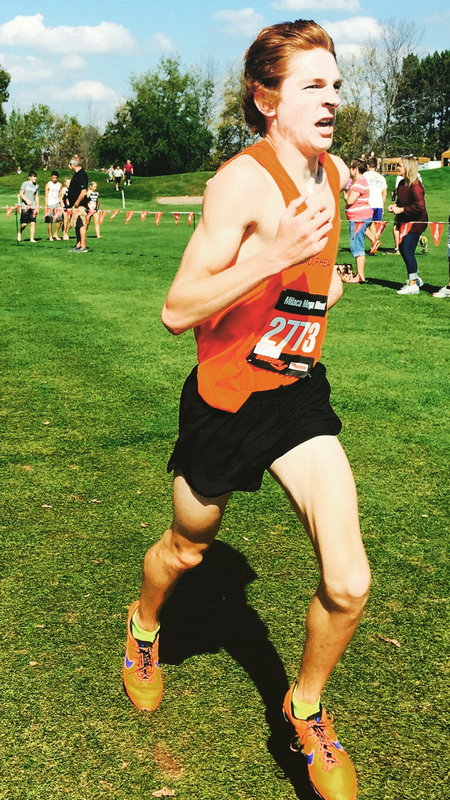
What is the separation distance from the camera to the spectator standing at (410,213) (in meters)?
12.7

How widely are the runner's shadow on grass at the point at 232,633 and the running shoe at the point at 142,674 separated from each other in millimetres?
242

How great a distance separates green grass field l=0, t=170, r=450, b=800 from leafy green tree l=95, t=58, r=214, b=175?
67.0 m

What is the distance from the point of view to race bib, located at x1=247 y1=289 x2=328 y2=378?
2.48 m

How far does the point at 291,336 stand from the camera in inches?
99.0

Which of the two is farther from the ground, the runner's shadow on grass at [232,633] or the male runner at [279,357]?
the male runner at [279,357]

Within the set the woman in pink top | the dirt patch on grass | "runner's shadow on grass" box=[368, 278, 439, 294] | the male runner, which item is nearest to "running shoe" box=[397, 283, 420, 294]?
"runner's shadow on grass" box=[368, 278, 439, 294]

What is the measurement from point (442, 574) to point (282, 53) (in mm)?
2578

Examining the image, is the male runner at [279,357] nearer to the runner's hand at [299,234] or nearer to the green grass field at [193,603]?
the runner's hand at [299,234]

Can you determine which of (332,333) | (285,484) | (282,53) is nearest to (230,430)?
(285,484)

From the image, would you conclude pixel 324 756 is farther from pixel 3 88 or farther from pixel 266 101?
pixel 3 88

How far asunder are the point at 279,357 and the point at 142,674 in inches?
51.8

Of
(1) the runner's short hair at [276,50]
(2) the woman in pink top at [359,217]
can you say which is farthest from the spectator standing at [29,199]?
(1) the runner's short hair at [276,50]

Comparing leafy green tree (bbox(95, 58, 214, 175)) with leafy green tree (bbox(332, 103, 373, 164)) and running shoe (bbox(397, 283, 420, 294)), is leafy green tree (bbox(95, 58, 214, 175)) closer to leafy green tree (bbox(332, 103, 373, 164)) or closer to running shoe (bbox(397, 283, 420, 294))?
leafy green tree (bbox(332, 103, 373, 164))

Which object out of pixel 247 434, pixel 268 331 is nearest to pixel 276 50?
pixel 268 331
